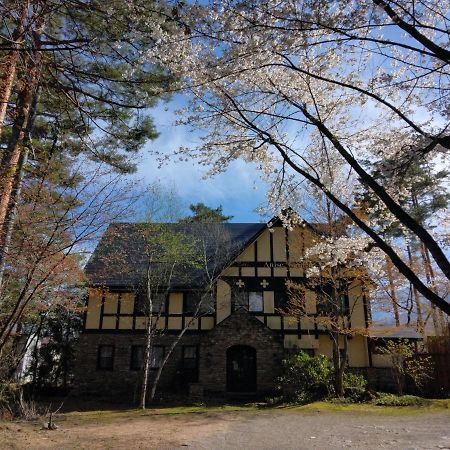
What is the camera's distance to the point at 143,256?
662 inches

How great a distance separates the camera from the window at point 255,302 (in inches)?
687

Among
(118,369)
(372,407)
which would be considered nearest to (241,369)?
(118,369)

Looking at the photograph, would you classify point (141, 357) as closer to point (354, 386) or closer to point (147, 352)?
point (147, 352)

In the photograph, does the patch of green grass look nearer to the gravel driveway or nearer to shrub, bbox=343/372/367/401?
the gravel driveway

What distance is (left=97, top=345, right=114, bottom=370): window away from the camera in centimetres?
1688

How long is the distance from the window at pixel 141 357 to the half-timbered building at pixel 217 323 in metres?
0.04

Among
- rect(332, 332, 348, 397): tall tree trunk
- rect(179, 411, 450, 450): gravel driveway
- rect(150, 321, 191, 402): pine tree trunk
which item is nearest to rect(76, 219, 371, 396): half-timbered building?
rect(150, 321, 191, 402): pine tree trunk

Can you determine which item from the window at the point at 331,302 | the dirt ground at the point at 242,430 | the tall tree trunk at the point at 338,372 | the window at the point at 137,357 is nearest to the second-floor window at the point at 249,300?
the window at the point at 331,302

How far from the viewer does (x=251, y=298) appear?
17.6m

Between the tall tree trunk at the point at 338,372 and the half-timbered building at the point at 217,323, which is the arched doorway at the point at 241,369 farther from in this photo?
the tall tree trunk at the point at 338,372

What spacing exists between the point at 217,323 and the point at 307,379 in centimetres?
430

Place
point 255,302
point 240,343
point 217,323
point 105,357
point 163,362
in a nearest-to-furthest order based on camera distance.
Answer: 1. point 163,362
2. point 240,343
3. point 105,357
4. point 217,323
5. point 255,302

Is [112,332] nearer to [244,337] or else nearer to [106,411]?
[106,411]

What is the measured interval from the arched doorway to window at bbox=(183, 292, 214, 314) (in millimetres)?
1830
